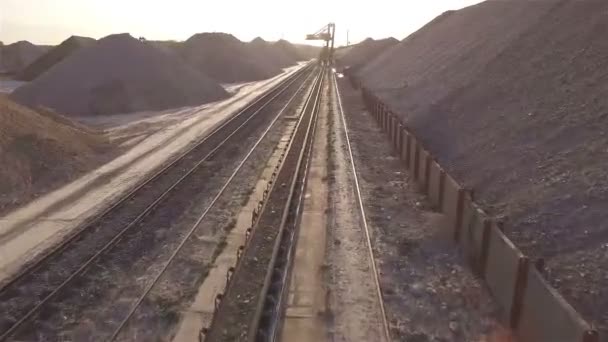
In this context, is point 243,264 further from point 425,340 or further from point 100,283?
point 425,340

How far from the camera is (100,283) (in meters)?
10.4

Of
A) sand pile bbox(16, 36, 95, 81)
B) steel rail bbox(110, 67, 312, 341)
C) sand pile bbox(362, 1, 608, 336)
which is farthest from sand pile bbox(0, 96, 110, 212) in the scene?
sand pile bbox(16, 36, 95, 81)

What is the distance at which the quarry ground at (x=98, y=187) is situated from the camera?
41.9ft

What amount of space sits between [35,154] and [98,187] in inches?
147

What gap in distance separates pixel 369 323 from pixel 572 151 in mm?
7552

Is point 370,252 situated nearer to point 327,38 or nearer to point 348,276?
point 348,276

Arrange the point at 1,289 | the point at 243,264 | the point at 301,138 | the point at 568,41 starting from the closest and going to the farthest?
the point at 1,289 < the point at 243,264 < the point at 568,41 < the point at 301,138

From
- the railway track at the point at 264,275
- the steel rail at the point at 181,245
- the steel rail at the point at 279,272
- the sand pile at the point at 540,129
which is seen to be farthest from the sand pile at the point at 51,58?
the railway track at the point at 264,275

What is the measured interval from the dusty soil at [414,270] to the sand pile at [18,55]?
89.9m

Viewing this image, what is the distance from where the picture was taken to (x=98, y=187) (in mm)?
17641

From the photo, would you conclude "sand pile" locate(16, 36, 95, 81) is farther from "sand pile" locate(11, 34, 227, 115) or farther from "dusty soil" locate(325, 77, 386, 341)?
"dusty soil" locate(325, 77, 386, 341)

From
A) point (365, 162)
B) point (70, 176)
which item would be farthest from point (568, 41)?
point (70, 176)

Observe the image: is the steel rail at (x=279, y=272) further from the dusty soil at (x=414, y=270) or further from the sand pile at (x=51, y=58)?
the sand pile at (x=51, y=58)

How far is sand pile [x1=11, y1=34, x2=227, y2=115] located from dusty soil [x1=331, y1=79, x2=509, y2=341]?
26.8 metres
